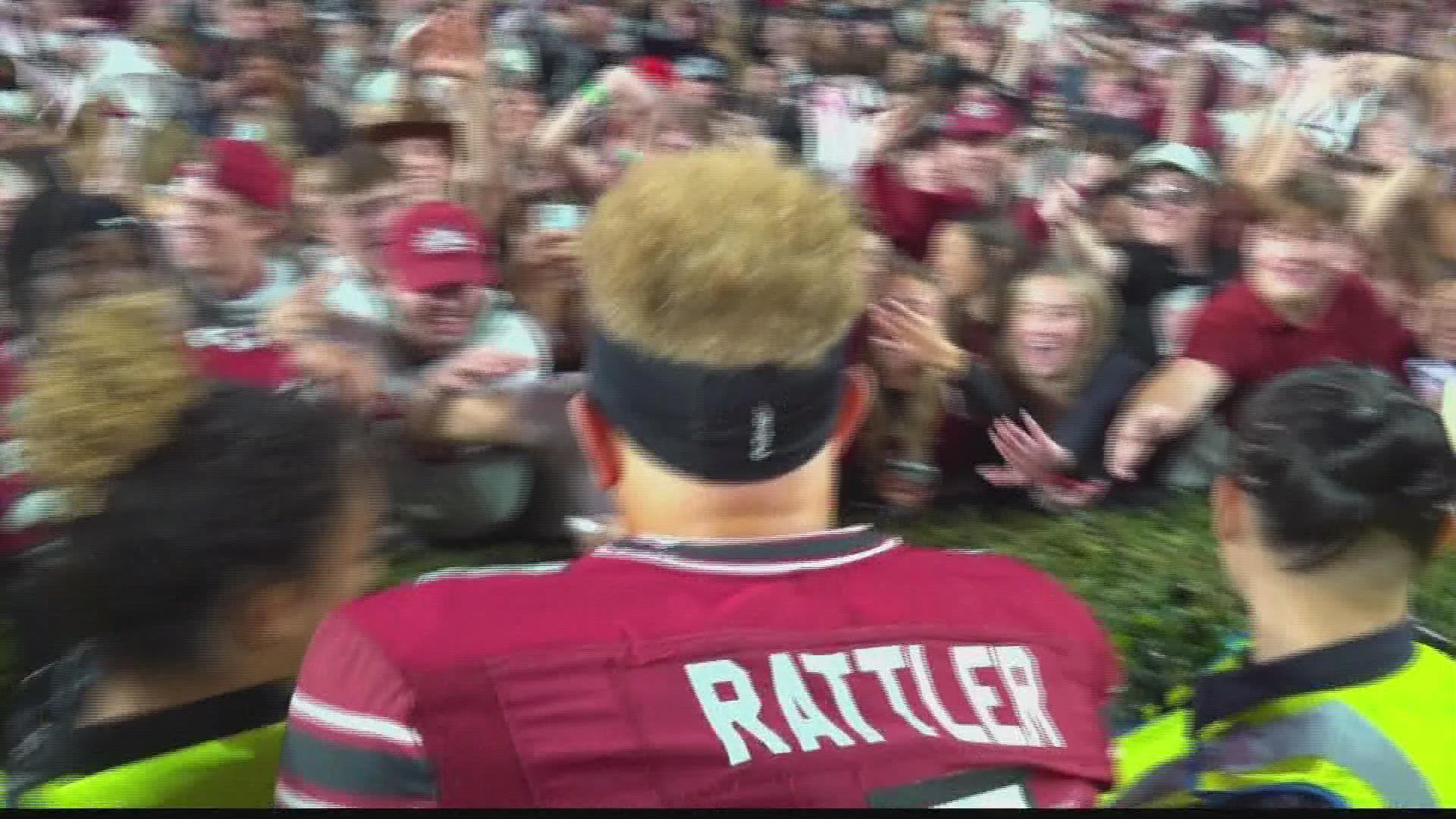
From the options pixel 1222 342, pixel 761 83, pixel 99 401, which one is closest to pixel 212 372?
pixel 99 401

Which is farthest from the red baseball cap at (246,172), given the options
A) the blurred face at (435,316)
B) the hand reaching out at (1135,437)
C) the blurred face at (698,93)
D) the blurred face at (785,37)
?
the blurred face at (785,37)

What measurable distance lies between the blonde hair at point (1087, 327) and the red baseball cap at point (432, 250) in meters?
1.29

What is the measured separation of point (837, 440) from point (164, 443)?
68cm

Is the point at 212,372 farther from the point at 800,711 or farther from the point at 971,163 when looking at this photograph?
the point at 971,163

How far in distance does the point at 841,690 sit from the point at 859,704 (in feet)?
0.06

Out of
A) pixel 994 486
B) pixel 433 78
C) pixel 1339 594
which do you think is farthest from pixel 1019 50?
pixel 1339 594

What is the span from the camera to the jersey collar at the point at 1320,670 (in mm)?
1606

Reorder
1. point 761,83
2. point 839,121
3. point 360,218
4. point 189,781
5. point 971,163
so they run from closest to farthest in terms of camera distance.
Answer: point 189,781 < point 360,218 < point 971,163 < point 839,121 < point 761,83

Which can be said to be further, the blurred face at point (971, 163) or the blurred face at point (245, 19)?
the blurred face at point (245, 19)

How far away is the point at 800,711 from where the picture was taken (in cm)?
108

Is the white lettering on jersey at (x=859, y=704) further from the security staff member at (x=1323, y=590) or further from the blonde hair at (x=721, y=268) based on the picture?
the security staff member at (x=1323, y=590)

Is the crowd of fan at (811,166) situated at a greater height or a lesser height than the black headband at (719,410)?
lesser

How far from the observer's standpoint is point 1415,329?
3811 mm

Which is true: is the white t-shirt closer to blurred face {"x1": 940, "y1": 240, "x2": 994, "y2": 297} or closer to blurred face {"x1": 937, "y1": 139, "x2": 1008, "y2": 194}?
blurred face {"x1": 937, "y1": 139, "x2": 1008, "y2": 194}
